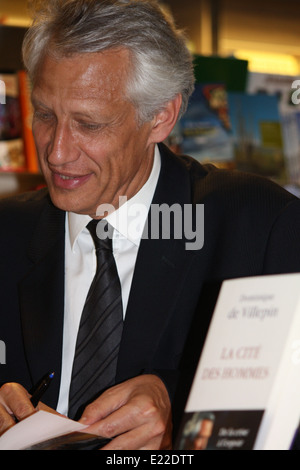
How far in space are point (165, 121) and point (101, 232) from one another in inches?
12.2

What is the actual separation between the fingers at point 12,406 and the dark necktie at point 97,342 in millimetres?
155

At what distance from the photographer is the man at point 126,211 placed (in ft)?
4.43

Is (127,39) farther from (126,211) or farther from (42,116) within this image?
(126,211)

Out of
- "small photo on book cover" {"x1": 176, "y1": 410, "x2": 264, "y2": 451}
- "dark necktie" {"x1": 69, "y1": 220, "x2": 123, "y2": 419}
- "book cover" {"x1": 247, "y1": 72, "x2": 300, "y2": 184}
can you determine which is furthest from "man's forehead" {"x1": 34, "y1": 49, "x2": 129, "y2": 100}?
"book cover" {"x1": 247, "y1": 72, "x2": 300, "y2": 184}

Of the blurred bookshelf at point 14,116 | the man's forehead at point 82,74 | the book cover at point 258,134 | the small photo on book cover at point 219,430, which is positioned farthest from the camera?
the book cover at point 258,134

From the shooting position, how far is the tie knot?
144 centimetres

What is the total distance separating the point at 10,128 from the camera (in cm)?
252

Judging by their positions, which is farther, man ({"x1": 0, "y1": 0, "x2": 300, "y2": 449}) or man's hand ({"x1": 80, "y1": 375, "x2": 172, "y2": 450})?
man ({"x1": 0, "y1": 0, "x2": 300, "y2": 449})

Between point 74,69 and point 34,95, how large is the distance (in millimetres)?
108

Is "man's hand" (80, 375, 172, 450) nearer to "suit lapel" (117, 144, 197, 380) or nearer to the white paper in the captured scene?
the white paper

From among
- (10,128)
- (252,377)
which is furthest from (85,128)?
(10,128)

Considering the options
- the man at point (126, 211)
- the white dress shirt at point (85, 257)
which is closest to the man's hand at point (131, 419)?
the man at point (126, 211)

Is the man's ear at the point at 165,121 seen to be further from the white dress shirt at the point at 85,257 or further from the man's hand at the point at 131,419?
the man's hand at the point at 131,419

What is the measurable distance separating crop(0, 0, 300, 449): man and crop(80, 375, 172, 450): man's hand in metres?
0.18
